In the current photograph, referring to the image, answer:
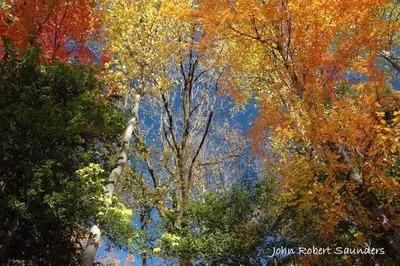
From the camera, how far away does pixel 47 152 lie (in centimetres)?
654

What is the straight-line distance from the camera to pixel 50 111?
639cm

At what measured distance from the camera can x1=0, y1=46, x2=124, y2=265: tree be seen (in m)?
6.11

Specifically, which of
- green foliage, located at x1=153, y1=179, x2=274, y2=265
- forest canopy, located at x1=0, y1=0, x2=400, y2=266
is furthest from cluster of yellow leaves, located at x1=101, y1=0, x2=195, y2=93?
green foliage, located at x1=153, y1=179, x2=274, y2=265

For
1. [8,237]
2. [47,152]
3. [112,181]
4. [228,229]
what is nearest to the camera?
[47,152]

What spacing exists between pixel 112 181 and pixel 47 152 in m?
1.68

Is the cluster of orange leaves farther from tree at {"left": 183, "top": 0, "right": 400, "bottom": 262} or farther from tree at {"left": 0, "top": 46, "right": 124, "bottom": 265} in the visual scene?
tree at {"left": 0, "top": 46, "right": 124, "bottom": 265}

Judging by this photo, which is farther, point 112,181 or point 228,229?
point 228,229

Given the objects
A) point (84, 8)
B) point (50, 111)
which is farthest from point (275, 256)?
point (84, 8)

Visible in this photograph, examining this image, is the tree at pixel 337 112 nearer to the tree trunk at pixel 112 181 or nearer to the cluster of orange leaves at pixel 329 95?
the cluster of orange leaves at pixel 329 95

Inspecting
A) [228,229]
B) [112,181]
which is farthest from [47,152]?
[228,229]

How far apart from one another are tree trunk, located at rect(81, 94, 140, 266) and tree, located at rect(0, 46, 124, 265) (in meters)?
0.29

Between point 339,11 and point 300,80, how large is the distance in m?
1.71

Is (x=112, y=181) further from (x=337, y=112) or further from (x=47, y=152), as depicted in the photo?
(x=337, y=112)

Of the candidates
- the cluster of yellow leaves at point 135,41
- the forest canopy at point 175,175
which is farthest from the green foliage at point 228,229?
the cluster of yellow leaves at point 135,41
